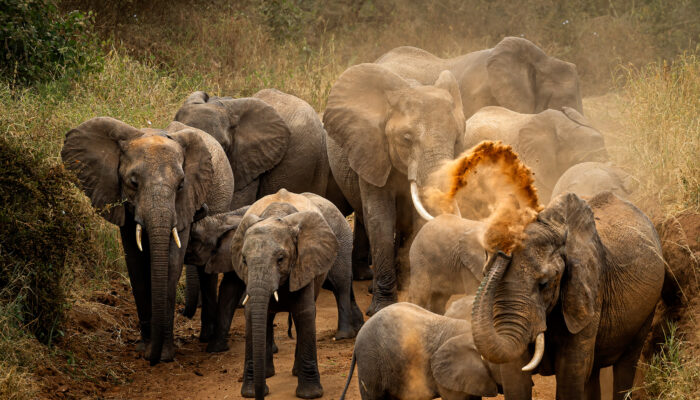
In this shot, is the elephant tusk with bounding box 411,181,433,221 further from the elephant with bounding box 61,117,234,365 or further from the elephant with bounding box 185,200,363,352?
the elephant with bounding box 61,117,234,365

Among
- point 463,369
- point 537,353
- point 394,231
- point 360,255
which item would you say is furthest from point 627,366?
point 360,255

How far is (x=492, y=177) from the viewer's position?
589 centimetres

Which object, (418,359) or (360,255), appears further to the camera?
(360,255)

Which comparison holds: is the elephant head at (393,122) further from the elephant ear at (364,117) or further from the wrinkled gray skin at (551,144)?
the wrinkled gray skin at (551,144)

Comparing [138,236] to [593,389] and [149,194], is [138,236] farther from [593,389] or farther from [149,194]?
[593,389]

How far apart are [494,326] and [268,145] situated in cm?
642

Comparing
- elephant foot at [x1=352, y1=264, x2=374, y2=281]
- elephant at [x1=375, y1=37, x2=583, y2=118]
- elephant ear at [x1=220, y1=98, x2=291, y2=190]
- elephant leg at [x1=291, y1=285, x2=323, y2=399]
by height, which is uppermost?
elephant at [x1=375, y1=37, x2=583, y2=118]

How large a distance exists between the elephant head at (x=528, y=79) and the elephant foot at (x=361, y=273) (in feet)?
7.91

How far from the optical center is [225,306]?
334 inches

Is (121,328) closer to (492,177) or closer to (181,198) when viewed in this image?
(181,198)

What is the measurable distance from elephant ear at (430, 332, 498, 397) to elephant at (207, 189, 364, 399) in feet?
5.09

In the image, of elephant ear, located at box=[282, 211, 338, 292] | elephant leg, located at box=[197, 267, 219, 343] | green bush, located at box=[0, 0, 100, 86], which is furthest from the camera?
green bush, located at box=[0, 0, 100, 86]

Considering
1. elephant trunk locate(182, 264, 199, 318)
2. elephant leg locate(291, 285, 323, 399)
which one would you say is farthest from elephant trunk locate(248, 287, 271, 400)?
elephant trunk locate(182, 264, 199, 318)

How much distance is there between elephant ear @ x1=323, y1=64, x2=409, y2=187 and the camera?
9047 millimetres
